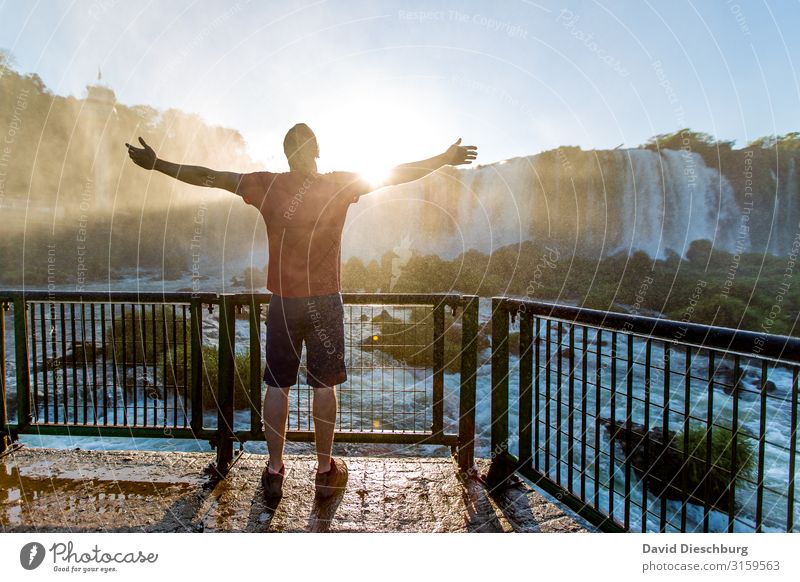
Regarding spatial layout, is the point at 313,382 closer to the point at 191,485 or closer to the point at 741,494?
the point at 191,485

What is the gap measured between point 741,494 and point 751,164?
34686 mm

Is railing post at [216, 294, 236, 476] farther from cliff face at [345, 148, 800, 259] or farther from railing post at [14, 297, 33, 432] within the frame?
cliff face at [345, 148, 800, 259]

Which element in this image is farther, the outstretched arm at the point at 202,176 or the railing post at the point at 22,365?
the railing post at the point at 22,365

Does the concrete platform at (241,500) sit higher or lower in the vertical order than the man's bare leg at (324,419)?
lower

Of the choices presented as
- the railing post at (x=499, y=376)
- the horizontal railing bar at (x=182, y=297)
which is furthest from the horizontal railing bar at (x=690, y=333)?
the horizontal railing bar at (x=182, y=297)

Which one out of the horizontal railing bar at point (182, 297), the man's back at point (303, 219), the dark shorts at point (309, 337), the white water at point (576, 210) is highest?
the white water at point (576, 210)

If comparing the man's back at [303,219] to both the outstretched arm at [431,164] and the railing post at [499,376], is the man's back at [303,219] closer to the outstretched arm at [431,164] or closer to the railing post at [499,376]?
the outstretched arm at [431,164]

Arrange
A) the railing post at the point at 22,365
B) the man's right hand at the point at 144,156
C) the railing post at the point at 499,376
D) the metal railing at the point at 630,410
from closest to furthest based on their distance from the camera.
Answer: the metal railing at the point at 630,410
the man's right hand at the point at 144,156
the railing post at the point at 499,376
the railing post at the point at 22,365

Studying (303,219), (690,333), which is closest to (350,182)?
(303,219)

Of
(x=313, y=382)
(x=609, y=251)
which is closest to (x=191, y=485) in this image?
(x=313, y=382)

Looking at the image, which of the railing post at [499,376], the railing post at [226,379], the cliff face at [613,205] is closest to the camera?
the railing post at [499,376]

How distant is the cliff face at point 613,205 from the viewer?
31.7 m

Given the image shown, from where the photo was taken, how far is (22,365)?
135 inches

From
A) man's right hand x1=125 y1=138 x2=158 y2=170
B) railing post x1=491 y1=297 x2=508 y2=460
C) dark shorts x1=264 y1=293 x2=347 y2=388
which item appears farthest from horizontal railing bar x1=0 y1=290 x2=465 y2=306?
man's right hand x1=125 y1=138 x2=158 y2=170
